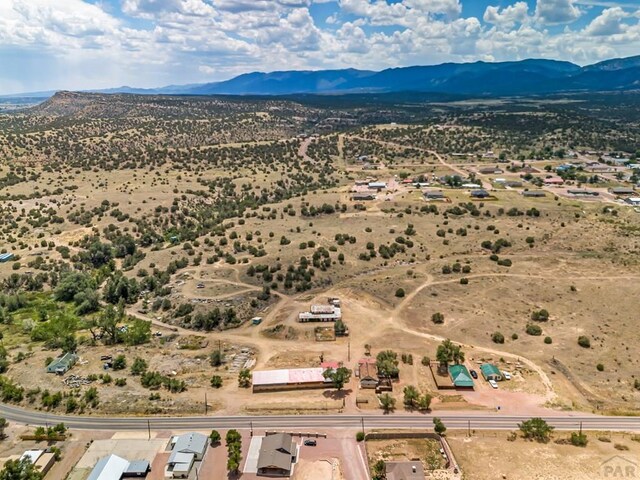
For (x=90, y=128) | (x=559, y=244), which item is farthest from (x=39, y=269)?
(x=90, y=128)

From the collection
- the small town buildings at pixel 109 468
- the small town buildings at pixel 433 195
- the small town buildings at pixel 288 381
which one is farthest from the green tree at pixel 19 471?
the small town buildings at pixel 433 195

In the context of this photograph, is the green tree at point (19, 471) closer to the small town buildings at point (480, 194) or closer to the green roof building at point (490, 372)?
the green roof building at point (490, 372)

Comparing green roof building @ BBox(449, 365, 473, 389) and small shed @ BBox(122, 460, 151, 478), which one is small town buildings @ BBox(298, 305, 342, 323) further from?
small shed @ BBox(122, 460, 151, 478)

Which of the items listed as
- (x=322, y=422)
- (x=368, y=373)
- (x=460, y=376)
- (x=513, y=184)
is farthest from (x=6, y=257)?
(x=513, y=184)

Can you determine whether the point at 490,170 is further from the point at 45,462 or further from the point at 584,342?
the point at 45,462

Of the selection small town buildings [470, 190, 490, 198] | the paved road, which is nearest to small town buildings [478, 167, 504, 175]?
small town buildings [470, 190, 490, 198]

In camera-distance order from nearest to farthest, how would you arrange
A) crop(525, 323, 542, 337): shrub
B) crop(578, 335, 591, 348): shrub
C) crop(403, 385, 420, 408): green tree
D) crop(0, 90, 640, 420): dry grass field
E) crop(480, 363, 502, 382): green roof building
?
crop(403, 385, 420, 408): green tree < crop(480, 363, 502, 382): green roof building < crop(0, 90, 640, 420): dry grass field < crop(578, 335, 591, 348): shrub < crop(525, 323, 542, 337): shrub

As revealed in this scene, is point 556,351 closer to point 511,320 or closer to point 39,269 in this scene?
point 511,320
